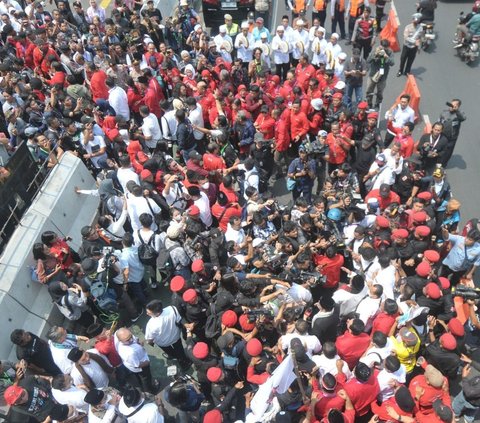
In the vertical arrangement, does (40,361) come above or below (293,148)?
below

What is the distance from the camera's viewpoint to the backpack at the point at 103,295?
628cm

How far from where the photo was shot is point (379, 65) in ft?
33.9

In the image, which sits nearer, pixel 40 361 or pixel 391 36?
pixel 40 361

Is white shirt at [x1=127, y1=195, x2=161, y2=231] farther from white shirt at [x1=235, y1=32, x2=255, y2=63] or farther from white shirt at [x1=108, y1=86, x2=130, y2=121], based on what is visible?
white shirt at [x1=235, y1=32, x2=255, y2=63]

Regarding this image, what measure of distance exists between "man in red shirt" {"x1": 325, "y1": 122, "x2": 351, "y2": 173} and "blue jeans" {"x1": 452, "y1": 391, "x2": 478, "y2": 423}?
437 cm

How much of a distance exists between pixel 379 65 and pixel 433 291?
6.44m

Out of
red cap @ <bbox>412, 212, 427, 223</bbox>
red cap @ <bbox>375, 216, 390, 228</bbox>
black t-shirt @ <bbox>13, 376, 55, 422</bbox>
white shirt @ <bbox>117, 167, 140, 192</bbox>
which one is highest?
red cap @ <bbox>412, 212, 427, 223</bbox>

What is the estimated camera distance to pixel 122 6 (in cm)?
1348

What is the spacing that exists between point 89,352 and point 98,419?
3.17 feet

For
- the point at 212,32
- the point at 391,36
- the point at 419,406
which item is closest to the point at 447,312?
the point at 419,406

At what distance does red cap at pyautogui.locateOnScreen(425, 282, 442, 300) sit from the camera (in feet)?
18.6

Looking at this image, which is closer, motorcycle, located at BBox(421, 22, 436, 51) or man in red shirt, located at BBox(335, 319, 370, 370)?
man in red shirt, located at BBox(335, 319, 370, 370)

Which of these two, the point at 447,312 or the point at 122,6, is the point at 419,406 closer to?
the point at 447,312

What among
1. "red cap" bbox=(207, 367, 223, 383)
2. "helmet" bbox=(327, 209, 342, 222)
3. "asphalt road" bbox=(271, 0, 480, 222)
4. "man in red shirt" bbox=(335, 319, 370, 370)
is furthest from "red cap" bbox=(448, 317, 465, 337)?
"asphalt road" bbox=(271, 0, 480, 222)
